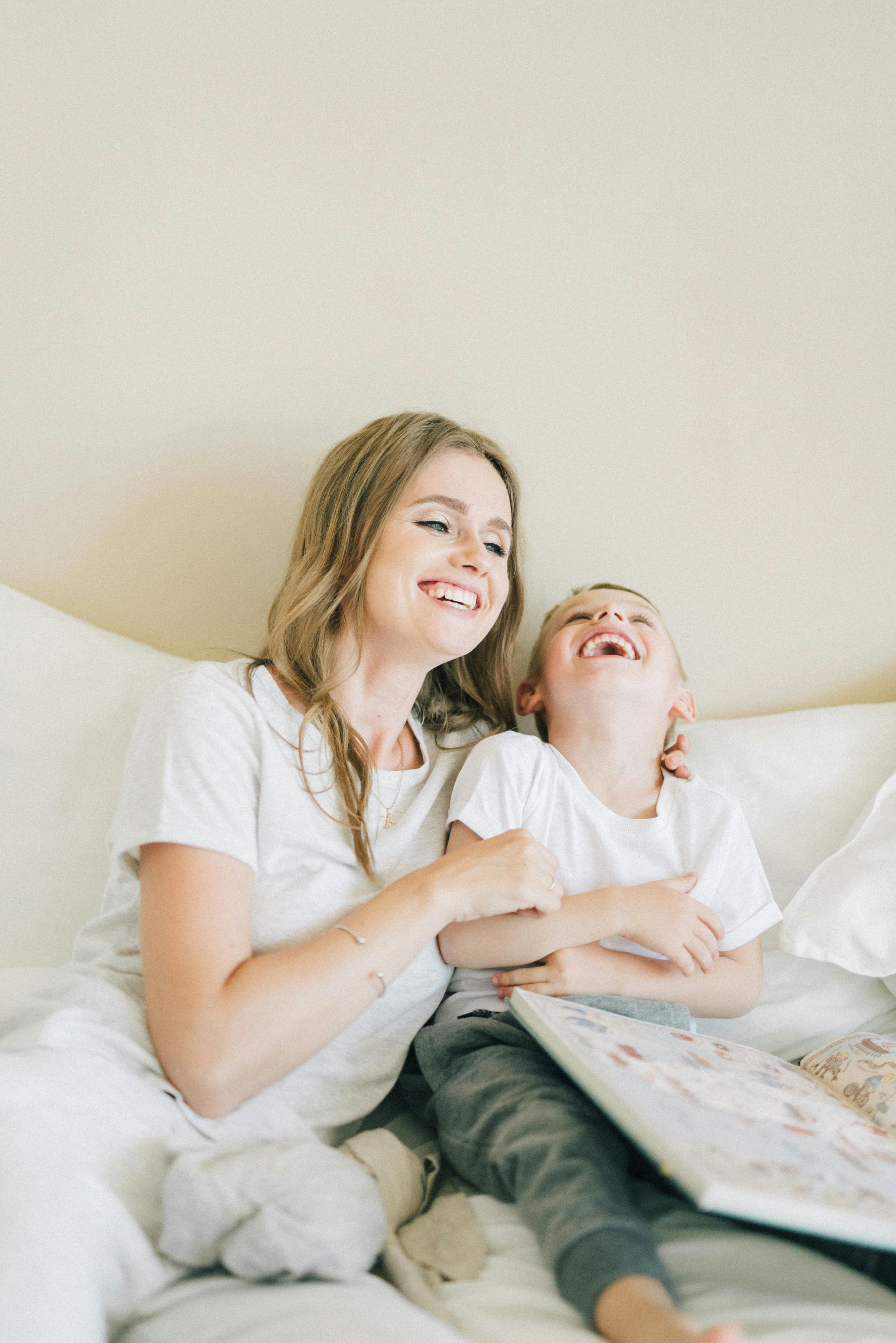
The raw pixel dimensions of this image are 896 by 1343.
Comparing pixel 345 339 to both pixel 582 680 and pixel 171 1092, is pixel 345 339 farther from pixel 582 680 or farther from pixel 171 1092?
pixel 171 1092

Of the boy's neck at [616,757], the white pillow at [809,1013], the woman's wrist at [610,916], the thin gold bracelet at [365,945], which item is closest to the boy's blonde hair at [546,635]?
the boy's neck at [616,757]

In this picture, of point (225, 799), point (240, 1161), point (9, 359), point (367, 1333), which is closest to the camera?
point (367, 1333)

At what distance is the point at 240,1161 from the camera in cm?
77

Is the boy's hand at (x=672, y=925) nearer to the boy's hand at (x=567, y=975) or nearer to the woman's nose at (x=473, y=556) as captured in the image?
the boy's hand at (x=567, y=975)

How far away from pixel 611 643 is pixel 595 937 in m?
0.44

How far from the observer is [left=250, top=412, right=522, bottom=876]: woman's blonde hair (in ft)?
3.73

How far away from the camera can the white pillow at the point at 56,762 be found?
1.21m

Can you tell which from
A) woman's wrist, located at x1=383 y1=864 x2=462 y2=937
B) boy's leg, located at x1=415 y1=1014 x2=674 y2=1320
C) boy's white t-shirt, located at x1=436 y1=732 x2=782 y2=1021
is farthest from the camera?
boy's white t-shirt, located at x1=436 y1=732 x2=782 y2=1021

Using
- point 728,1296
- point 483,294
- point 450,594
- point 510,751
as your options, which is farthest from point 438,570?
point 728,1296

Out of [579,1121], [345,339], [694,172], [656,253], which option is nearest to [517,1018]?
[579,1121]

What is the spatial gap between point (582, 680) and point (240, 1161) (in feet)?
2.47

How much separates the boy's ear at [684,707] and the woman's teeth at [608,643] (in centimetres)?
12

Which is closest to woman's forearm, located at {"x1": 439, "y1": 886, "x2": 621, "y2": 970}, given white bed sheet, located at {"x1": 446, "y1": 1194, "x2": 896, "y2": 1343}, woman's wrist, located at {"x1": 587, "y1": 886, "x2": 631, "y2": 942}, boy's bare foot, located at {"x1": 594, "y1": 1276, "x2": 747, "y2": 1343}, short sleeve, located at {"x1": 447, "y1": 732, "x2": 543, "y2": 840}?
woman's wrist, located at {"x1": 587, "y1": 886, "x2": 631, "y2": 942}

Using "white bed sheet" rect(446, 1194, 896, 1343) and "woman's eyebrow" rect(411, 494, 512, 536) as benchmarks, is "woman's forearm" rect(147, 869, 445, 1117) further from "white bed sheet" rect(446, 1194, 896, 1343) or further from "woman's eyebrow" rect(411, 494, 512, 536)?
"woman's eyebrow" rect(411, 494, 512, 536)
